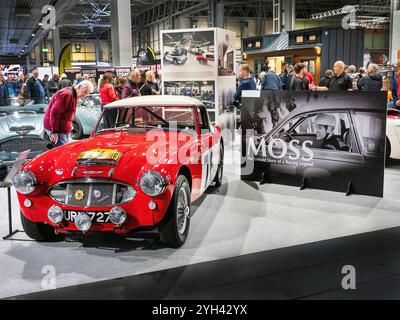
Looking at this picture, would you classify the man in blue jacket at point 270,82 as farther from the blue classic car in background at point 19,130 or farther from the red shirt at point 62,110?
the red shirt at point 62,110

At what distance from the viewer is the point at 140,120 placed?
5137 mm

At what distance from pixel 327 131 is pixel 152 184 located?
2.87 meters

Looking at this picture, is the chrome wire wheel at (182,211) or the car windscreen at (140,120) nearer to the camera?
the chrome wire wheel at (182,211)

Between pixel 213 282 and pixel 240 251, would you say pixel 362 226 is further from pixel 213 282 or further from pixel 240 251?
pixel 213 282

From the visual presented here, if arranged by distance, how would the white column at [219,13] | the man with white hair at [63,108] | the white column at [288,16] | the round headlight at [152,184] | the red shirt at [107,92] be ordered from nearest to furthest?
the round headlight at [152,184]
the man with white hair at [63,108]
the red shirt at [107,92]
the white column at [288,16]
the white column at [219,13]

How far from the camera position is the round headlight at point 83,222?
3.60 metres

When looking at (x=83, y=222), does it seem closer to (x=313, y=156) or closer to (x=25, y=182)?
(x=25, y=182)

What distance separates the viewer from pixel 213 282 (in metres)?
3.21

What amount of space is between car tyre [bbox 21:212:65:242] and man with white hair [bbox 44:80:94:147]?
1913mm

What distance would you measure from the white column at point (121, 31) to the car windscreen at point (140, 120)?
12.0m

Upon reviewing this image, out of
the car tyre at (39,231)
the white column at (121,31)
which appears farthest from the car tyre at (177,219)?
the white column at (121,31)

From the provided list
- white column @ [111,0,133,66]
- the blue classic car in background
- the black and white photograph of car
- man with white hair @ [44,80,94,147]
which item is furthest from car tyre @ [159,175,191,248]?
white column @ [111,0,133,66]

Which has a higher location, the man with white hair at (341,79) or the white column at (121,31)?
the white column at (121,31)
